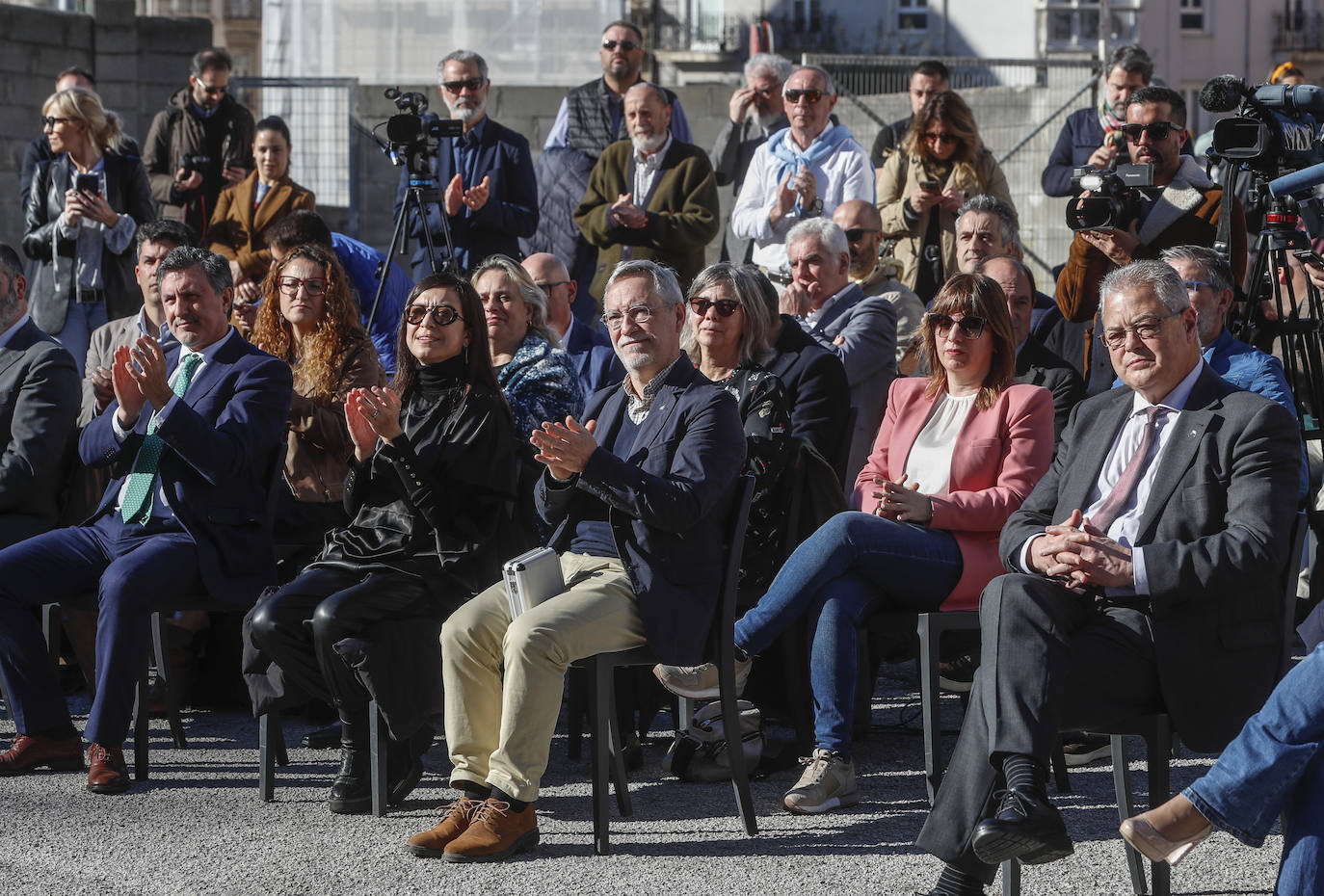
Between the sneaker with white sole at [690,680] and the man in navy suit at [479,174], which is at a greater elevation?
the man in navy suit at [479,174]

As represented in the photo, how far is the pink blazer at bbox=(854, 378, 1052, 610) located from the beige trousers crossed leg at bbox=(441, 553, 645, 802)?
94 cm

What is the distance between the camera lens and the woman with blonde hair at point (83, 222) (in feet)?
26.9

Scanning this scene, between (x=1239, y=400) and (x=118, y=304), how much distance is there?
5.72 metres

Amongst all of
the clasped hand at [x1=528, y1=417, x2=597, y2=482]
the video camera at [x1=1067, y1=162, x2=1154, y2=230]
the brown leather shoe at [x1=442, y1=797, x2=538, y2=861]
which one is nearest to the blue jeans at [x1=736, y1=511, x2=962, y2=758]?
the clasped hand at [x1=528, y1=417, x2=597, y2=482]

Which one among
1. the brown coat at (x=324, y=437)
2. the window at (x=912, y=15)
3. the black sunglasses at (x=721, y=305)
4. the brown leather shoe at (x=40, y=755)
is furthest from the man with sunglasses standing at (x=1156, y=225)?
the window at (x=912, y=15)

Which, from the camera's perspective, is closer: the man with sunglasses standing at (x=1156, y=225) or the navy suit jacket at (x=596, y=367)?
the man with sunglasses standing at (x=1156, y=225)

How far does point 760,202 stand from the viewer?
8.10 metres

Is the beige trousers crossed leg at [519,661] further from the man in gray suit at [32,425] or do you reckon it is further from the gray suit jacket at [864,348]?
the man in gray suit at [32,425]

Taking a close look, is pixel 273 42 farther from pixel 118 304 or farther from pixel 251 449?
pixel 251 449

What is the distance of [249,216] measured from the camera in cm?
849

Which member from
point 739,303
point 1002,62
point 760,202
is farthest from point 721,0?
point 739,303

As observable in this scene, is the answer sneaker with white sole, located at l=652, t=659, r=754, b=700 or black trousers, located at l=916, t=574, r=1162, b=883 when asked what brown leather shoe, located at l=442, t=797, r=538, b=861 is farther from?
black trousers, located at l=916, t=574, r=1162, b=883

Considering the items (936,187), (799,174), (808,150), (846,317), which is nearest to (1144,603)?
(846,317)

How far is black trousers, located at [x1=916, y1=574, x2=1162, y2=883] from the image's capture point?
3.85m
